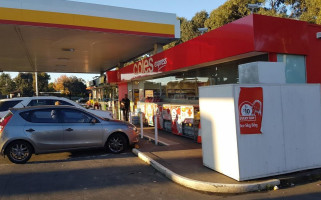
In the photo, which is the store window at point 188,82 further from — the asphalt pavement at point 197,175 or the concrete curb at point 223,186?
the concrete curb at point 223,186

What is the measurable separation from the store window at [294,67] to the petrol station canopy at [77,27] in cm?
727

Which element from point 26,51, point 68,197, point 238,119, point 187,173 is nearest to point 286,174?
point 238,119

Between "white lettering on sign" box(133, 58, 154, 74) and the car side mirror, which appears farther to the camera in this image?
"white lettering on sign" box(133, 58, 154, 74)

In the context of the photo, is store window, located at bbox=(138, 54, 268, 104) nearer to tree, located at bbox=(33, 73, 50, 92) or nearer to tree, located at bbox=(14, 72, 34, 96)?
tree, located at bbox=(33, 73, 50, 92)

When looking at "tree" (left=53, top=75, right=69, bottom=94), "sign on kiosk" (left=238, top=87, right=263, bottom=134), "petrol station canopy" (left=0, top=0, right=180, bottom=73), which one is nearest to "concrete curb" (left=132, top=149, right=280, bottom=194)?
"sign on kiosk" (left=238, top=87, right=263, bottom=134)

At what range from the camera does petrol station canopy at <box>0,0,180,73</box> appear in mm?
11586

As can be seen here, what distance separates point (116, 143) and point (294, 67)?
6.05 m

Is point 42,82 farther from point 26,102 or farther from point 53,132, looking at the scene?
point 53,132

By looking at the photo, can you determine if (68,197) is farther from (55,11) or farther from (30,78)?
(30,78)

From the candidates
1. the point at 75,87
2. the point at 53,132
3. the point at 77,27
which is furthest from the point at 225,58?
the point at 75,87

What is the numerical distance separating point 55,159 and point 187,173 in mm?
4222

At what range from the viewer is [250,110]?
5543 millimetres

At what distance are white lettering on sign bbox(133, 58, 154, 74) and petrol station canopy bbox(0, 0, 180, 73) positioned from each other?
1.21 meters

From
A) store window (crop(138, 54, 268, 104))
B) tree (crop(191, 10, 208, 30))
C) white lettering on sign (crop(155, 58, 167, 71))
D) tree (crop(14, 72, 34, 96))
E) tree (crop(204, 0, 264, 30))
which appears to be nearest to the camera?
store window (crop(138, 54, 268, 104))
